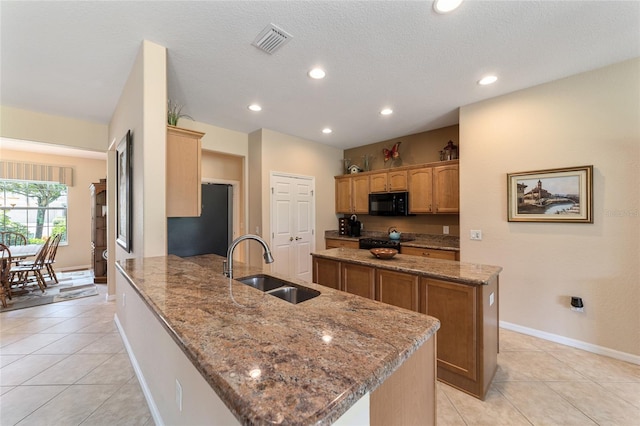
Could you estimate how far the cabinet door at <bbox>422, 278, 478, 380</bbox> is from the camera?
6.07 ft

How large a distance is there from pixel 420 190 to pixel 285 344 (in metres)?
3.85

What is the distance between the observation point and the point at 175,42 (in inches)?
79.9

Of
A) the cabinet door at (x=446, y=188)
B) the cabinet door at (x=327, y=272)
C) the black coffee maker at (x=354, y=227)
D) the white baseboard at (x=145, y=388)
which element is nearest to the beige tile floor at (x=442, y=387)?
the white baseboard at (x=145, y=388)

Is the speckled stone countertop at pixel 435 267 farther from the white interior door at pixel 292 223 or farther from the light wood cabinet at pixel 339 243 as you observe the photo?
the light wood cabinet at pixel 339 243

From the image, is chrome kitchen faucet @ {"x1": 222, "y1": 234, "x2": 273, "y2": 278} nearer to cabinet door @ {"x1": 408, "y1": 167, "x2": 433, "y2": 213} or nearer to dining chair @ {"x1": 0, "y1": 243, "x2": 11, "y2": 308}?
cabinet door @ {"x1": 408, "y1": 167, "x2": 433, "y2": 213}

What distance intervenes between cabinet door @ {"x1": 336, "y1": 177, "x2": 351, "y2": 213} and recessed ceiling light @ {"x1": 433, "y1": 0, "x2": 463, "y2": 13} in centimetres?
358

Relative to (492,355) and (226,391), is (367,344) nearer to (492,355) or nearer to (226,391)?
(226,391)

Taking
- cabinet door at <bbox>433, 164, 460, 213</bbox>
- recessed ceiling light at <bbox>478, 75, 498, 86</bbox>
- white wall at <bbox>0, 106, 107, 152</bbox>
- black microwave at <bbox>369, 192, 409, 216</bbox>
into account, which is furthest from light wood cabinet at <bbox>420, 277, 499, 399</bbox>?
white wall at <bbox>0, 106, 107, 152</bbox>

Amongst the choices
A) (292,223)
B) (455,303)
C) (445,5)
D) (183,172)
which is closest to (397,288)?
(455,303)

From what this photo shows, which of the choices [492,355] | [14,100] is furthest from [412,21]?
[14,100]

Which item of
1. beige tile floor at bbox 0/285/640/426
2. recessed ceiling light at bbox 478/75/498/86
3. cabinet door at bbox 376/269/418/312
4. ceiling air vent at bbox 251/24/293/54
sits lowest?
beige tile floor at bbox 0/285/640/426

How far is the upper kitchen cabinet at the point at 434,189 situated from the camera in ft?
12.3

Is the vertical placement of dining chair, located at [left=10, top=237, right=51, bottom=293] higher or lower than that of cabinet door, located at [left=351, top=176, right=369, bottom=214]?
lower

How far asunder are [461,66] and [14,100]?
5.01 metres
